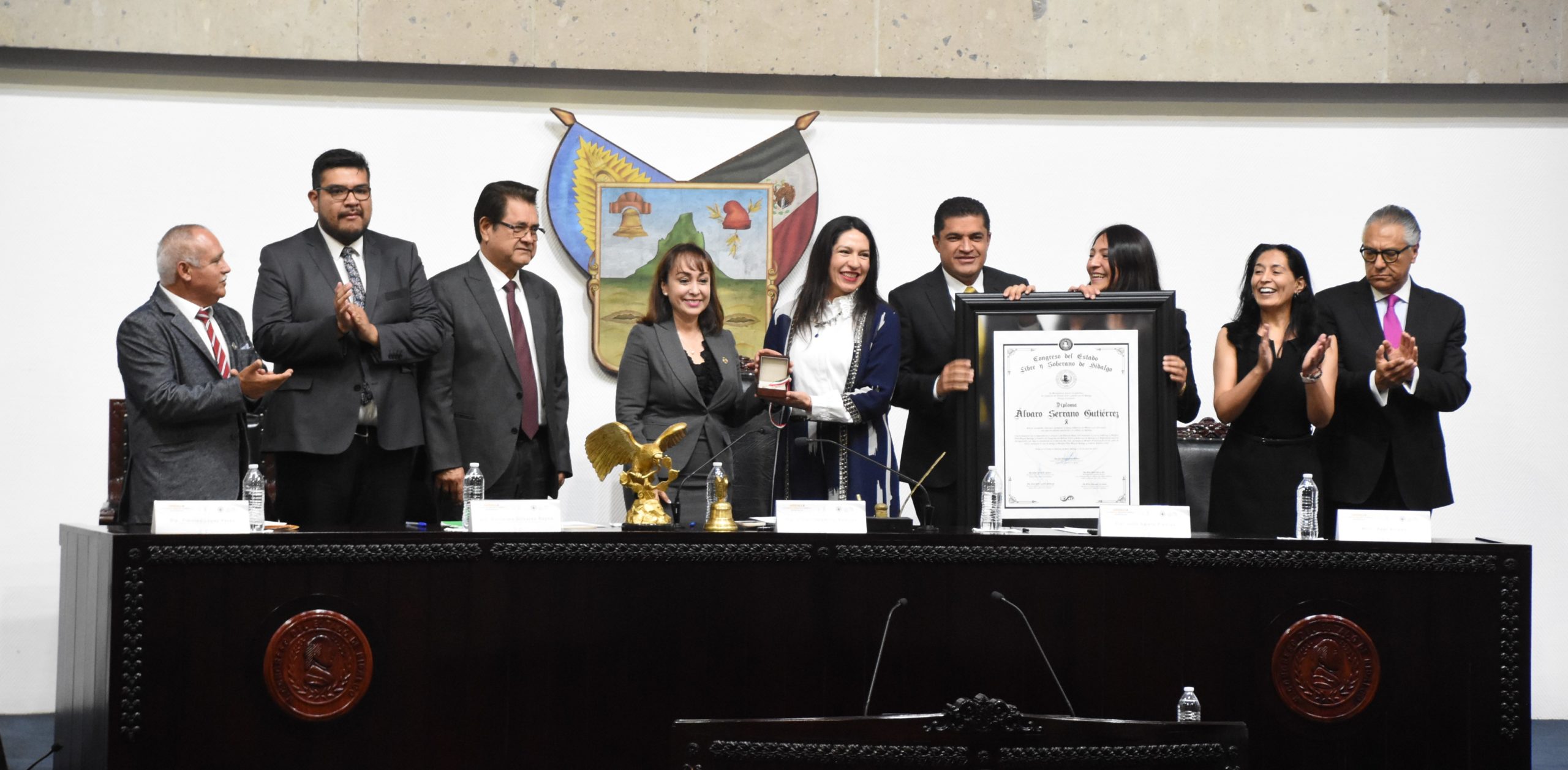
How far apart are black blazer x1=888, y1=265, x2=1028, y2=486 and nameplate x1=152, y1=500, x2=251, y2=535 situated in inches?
79.1

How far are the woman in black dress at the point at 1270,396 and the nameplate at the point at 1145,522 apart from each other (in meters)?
0.59

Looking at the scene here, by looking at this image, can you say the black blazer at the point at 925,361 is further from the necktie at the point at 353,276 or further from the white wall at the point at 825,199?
the necktie at the point at 353,276

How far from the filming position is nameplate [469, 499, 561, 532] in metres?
3.34

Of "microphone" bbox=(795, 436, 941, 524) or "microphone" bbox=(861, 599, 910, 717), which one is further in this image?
"microphone" bbox=(795, 436, 941, 524)

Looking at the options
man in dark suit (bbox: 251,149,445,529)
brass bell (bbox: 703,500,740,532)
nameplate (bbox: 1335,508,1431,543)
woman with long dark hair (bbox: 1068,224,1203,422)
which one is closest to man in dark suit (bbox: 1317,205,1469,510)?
woman with long dark hair (bbox: 1068,224,1203,422)

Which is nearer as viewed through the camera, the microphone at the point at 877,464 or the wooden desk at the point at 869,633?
the wooden desk at the point at 869,633

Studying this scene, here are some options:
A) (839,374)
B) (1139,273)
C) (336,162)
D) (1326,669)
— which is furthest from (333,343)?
(1326,669)

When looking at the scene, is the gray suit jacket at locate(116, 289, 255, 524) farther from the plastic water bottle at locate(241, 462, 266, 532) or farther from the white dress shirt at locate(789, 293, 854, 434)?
the white dress shirt at locate(789, 293, 854, 434)

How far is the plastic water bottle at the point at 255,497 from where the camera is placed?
329 centimetres

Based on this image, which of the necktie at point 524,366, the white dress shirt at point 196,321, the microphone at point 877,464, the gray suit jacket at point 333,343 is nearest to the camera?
the white dress shirt at point 196,321

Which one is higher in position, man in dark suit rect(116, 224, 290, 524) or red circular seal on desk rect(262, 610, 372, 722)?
man in dark suit rect(116, 224, 290, 524)

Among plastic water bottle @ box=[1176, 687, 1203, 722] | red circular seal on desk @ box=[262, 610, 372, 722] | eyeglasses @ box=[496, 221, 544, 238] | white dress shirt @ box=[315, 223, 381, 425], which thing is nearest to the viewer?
red circular seal on desk @ box=[262, 610, 372, 722]

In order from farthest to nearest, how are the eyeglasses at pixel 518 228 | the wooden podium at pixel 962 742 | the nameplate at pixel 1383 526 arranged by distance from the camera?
the eyeglasses at pixel 518 228 < the nameplate at pixel 1383 526 < the wooden podium at pixel 962 742

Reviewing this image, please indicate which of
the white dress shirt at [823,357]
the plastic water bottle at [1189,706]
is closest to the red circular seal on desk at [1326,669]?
the plastic water bottle at [1189,706]
